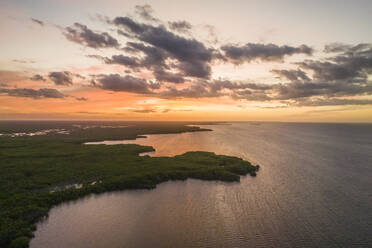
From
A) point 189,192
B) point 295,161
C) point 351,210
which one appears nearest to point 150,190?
point 189,192

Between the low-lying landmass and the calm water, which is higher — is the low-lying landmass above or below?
above

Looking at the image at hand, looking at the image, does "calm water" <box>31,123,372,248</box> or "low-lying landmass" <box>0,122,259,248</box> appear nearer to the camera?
"calm water" <box>31,123,372,248</box>

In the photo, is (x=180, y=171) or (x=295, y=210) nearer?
(x=295, y=210)

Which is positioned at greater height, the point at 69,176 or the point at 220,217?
the point at 69,176

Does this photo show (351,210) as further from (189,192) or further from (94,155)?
(94,155)

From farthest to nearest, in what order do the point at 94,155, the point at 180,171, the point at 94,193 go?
the point at 94,155 < the point at 180,171 < the point at 94,193

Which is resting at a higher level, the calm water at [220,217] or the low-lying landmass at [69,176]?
the low-lying landmass at [69,176]

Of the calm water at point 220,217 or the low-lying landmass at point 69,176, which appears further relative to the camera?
the low-lying landmass at point 69,176

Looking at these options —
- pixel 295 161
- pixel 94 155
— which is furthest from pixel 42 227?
pixel 295 161

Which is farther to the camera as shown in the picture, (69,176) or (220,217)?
(69,176)

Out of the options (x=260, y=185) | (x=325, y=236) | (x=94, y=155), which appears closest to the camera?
(x=325, y=236)
